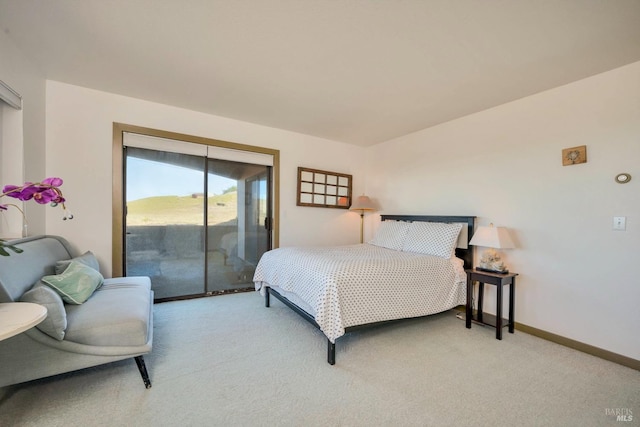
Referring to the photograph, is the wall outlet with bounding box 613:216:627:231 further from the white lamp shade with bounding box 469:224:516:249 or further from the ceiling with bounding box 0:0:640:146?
the ceiling with bounding box 0:0:640:146

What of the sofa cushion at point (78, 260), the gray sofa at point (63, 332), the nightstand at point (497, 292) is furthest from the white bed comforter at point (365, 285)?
the sofa cushion at point (78, 260)

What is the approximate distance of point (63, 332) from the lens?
153cm

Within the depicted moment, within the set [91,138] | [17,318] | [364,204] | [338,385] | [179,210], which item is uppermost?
[91,138]

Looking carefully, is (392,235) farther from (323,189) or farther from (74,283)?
(74,283)

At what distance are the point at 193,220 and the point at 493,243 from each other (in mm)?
3509

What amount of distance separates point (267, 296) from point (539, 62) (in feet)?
11.4

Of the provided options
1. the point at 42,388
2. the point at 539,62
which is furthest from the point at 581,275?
the point at 42,388

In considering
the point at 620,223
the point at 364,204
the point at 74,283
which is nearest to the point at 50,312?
the point at 74,283

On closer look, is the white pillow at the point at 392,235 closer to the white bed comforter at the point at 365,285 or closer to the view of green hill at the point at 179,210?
the white bed comforter at the point at 365,285

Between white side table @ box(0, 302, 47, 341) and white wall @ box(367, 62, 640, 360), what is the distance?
145 inches

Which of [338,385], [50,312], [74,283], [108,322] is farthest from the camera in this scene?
[74,283]

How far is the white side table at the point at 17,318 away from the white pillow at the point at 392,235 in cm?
318

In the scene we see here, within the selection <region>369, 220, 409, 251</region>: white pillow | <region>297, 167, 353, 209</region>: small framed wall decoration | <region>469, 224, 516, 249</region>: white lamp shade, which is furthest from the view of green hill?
<region>469, 224, 516, 249</region>: white lamp shade

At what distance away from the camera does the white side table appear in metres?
1.02
